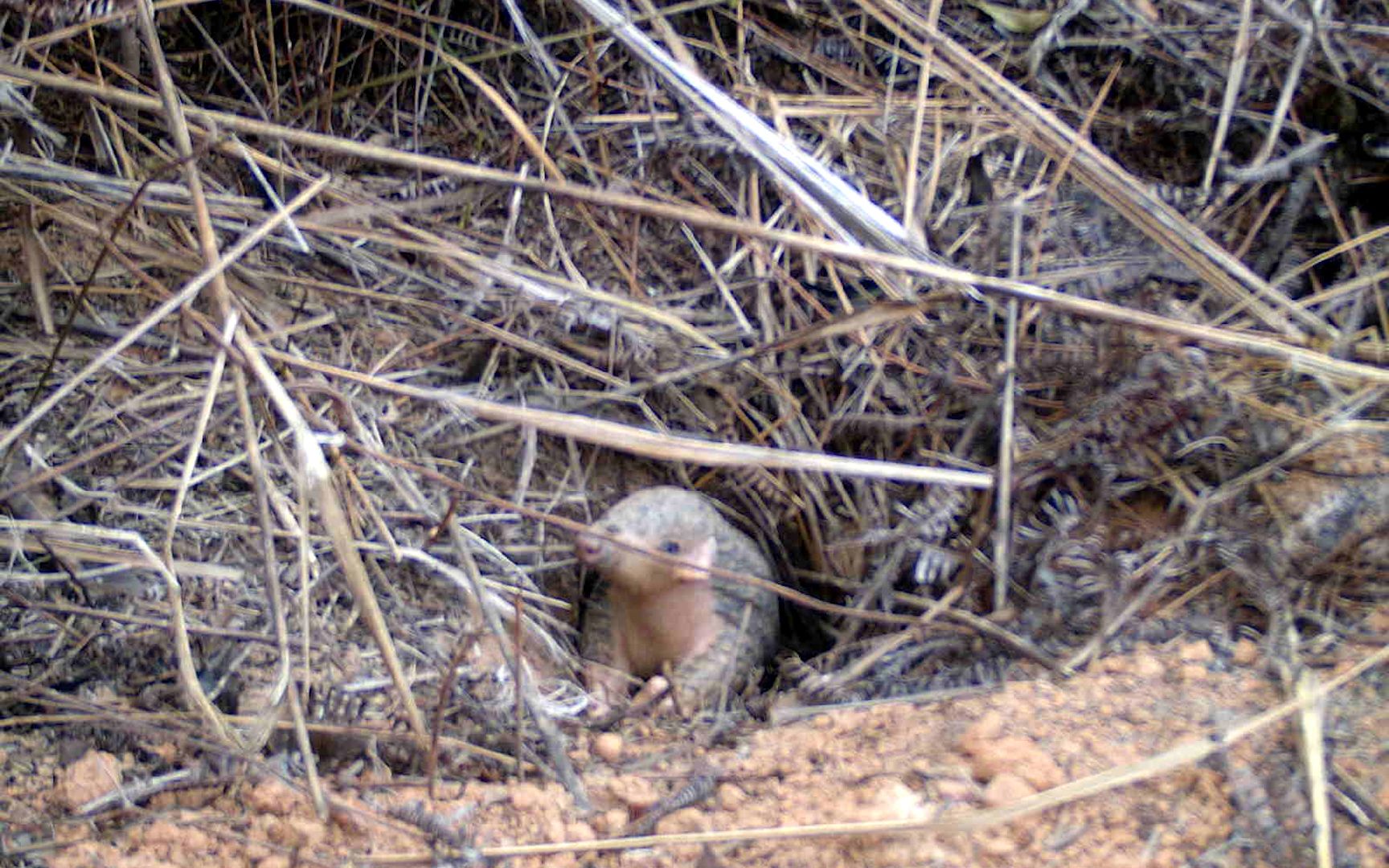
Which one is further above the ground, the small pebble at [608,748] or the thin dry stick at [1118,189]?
the thin dry stick at [1118,189]

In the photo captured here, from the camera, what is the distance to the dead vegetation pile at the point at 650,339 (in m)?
2.11

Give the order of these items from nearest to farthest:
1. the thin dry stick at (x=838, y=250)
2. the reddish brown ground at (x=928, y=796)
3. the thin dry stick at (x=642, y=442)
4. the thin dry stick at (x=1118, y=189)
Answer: the reddish brown ground at (x=928, y=796) < the thin dry stick at (x=642, y=442) < the thin dry stick at (x=838, y=250) < the thin dry stick at (x=1118, y=189)

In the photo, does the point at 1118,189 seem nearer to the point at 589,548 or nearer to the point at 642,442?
the point at 642,442

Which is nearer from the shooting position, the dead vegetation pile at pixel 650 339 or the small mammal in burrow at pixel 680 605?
the dead vegetation pile at pixel 650 339

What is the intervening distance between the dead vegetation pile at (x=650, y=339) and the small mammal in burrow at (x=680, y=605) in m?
0.12

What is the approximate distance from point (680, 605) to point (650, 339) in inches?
30.2

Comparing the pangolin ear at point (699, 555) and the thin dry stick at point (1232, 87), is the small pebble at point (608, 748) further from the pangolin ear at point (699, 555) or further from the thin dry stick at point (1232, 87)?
the thin dry stick at point (1232, 87)

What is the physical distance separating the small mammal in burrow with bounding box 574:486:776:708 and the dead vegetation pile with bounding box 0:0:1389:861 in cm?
12

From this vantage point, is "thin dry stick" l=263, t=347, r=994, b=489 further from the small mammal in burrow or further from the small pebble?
the small mammal in burrow

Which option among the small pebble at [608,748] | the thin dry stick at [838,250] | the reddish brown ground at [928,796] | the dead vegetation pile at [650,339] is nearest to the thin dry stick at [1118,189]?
the dead vegetation pile at [650,339]

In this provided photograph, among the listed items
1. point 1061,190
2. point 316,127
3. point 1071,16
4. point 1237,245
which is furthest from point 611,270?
point 1237,245

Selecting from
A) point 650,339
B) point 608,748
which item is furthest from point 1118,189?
point 608,748

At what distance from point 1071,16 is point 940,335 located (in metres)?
1.04

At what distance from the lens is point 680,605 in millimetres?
3139
